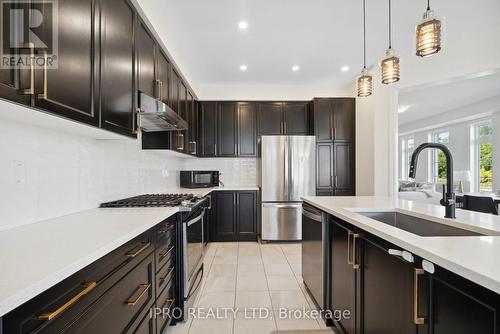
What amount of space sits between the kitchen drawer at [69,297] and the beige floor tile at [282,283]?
5.82 ft

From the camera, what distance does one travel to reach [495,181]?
5984 millimetres

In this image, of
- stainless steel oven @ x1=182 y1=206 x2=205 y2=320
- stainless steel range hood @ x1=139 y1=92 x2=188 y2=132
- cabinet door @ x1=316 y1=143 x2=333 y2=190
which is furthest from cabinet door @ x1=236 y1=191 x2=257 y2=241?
stainless steel range hood @ x1=139 y1=92 x2=188 y2=132

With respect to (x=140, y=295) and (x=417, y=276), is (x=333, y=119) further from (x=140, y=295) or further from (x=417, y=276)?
(x=140, y=295)

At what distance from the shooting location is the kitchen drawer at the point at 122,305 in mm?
865

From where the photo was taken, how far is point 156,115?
1.97 meters

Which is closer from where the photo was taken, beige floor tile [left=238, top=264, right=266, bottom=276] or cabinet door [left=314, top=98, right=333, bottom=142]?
beige floor tile [left=238, top=264, right=266, bottom=276]

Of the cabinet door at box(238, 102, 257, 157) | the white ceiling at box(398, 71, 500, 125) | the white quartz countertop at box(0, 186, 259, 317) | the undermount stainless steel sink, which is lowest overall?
the undermount stainless steel sink

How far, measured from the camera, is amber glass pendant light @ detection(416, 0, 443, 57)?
1494 millimetres

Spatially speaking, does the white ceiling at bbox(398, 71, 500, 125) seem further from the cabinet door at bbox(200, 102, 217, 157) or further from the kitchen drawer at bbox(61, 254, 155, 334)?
the kitchen drawer at bbox(61, 254, 155, 334)

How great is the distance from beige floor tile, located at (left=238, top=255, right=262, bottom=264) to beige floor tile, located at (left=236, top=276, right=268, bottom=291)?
18.3 inches

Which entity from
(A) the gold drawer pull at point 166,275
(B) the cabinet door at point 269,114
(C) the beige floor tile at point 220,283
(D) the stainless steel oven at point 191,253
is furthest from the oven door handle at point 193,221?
(B) the cabinet door at point 269,114

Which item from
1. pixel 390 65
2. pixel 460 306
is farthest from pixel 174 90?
pixel 460 306

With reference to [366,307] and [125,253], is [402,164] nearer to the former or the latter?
[366,307]

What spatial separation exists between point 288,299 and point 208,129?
3.06 meters
